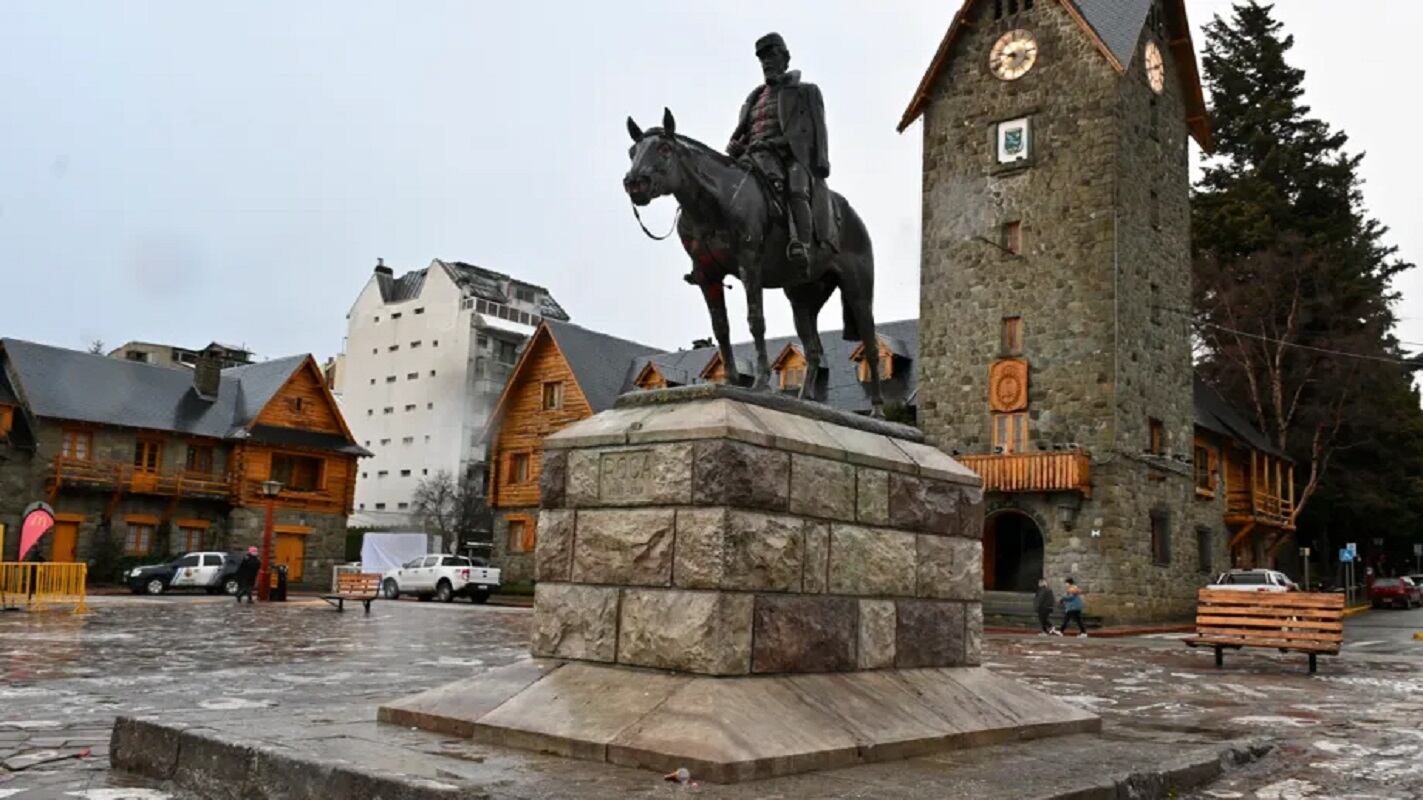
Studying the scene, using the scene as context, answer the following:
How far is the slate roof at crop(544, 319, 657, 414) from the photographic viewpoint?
44.5 meters

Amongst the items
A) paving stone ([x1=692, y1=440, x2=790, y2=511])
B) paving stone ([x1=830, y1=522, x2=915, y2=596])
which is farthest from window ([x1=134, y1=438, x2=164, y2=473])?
paving stone ([x1=692, y1=440, x2=790, y2=511])

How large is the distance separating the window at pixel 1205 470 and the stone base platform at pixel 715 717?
32238 mm

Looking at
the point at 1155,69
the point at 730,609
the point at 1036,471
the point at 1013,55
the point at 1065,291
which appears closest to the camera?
the point at 730,609

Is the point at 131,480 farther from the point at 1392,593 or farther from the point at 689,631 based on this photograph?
the point at 1392,593

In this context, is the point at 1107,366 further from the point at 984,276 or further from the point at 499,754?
the point at 499,754

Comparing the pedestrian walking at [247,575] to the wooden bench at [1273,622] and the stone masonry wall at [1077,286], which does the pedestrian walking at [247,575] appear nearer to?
the stone masonry wall at [1077,286]

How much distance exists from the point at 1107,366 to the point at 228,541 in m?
31.1

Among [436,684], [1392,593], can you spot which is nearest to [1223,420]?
[1392,593]

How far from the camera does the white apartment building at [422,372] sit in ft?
189

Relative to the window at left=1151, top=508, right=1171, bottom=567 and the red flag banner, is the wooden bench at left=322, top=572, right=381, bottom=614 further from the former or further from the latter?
the window at left=1151, top=508, right=1171, bottom=567

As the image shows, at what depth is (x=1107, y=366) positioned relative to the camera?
1230 inches

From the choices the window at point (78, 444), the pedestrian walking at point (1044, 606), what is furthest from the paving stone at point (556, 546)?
the window at point (78, 444)

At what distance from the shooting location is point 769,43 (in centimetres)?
785

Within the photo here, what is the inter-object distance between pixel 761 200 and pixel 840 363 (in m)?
33.9
